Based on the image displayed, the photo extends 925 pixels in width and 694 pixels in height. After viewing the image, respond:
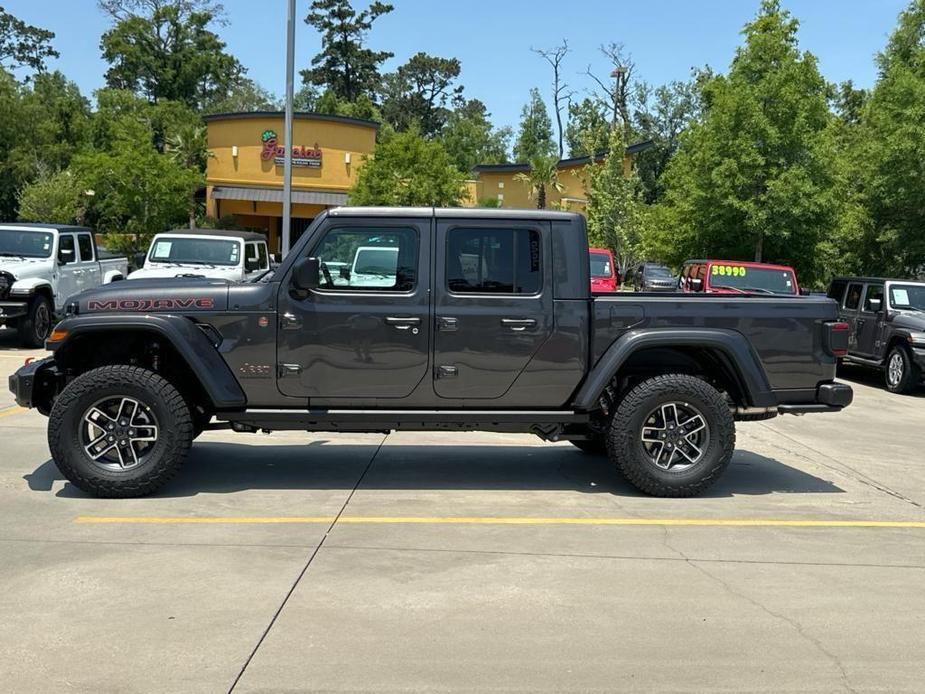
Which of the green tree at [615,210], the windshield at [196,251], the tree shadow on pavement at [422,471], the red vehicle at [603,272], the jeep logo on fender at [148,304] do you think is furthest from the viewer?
the green tree at [615,210]

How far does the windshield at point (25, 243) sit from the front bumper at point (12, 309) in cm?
129

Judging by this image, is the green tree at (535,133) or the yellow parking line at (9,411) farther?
the green tree at (535,133)

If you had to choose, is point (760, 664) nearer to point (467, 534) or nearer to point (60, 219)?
point (467, 534)

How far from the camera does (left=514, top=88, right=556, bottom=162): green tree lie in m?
83.5

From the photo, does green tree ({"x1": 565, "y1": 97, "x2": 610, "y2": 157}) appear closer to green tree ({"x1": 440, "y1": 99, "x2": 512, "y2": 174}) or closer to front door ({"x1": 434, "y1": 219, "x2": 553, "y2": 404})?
green tree ({"x1": 440, "y1": 99, "x2": 512, "y2": 174})

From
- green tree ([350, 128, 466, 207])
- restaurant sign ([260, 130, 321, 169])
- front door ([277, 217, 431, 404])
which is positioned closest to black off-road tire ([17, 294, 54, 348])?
front door ([277, 217, 431, 404])

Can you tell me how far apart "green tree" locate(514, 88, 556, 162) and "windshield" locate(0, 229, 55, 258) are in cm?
6920

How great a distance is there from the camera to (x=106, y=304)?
253 inches

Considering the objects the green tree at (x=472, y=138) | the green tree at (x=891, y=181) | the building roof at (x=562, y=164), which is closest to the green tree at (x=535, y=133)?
the green tree at (x=472, y=138)

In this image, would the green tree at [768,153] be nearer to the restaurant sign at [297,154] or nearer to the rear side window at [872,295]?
the rear side window at [872,295]

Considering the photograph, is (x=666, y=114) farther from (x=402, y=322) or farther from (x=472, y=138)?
(x=402, y=322)

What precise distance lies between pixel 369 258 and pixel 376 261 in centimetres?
5

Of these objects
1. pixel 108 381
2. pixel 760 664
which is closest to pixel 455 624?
pixel 760 664

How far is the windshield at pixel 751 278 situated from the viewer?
654 inches
